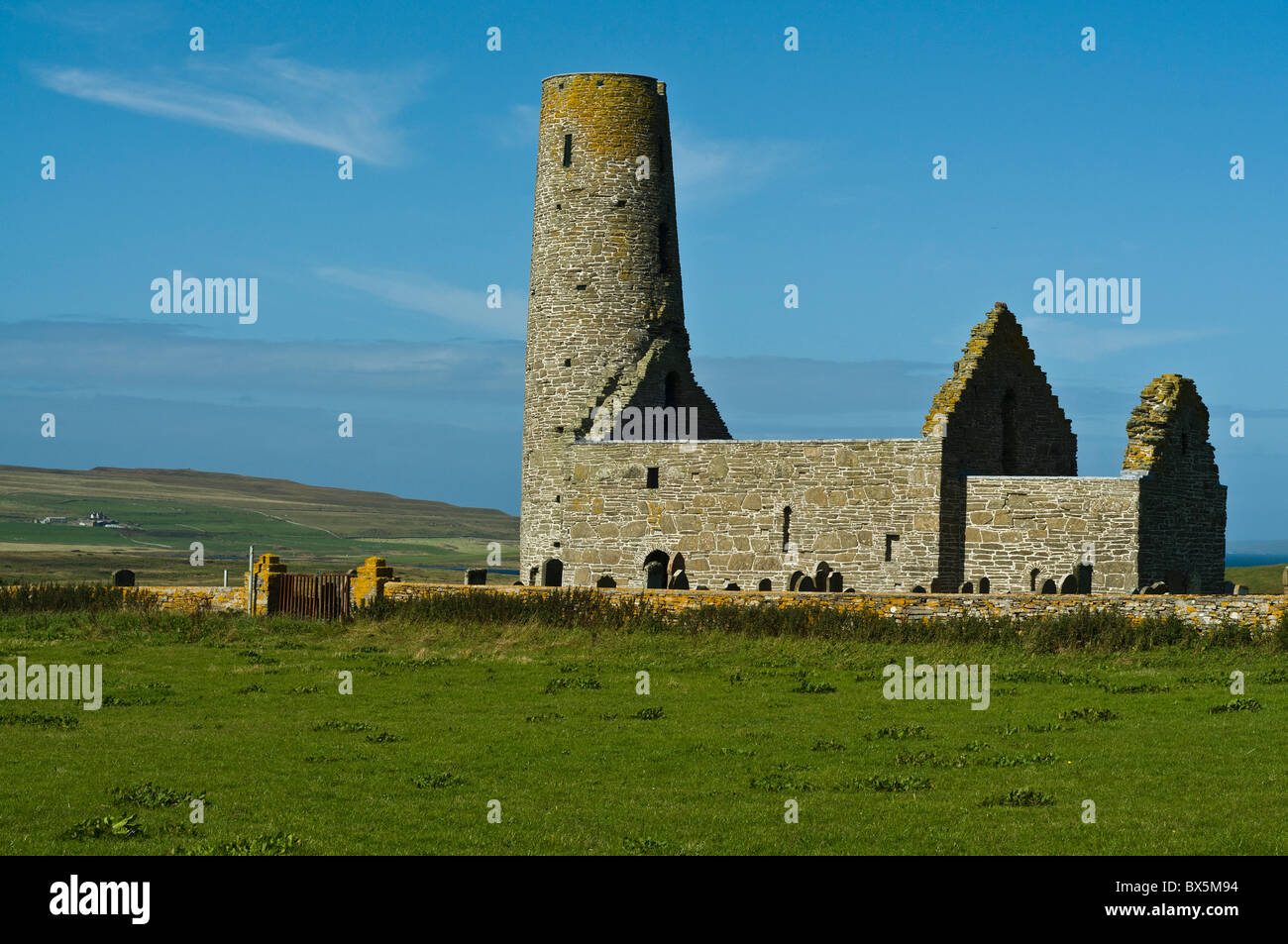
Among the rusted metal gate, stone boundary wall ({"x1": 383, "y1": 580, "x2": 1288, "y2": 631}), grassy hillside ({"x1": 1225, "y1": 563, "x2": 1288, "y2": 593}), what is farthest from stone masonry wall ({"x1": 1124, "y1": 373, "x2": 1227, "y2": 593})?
grassy hillside ({"x1": 1225, "y1": 563, "x2": 1288, "y2": 593})

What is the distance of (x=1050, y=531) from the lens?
109ft

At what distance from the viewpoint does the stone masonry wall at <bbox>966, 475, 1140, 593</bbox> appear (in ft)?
106

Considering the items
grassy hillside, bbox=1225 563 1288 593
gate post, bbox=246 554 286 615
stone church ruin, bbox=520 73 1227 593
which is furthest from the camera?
grassy hillside, bbox=1225 563 1288 593

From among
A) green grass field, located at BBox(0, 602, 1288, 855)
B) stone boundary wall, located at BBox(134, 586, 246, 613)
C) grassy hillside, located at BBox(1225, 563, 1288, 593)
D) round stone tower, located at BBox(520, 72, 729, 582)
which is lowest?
green grass field, located at BBox(0, 602, 1288, 855)

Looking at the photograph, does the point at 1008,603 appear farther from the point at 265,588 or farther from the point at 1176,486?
the point at 265,588

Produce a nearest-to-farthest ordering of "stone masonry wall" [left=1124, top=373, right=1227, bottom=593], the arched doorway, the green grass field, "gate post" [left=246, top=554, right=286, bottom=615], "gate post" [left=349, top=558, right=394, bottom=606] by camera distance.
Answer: the green grass field
"gate post" [left=349, top=558, right=394, bottom=606]
"gate post" [left=246, top=554, right=286, bottom=615]
"stone masonry wall" [left=1124, top=373, right=1227, bottom=593]
the arched doorway

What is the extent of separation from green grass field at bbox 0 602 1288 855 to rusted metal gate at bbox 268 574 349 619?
5.71m

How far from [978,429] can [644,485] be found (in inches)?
333

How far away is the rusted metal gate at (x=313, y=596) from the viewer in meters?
31.3

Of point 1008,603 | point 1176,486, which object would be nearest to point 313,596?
point 1008,603

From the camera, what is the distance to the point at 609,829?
1227 centimetres

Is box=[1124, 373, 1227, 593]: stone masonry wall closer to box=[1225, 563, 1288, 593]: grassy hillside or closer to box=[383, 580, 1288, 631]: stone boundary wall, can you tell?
box=[383, 580, 1288, 631]: stone boundary wall
